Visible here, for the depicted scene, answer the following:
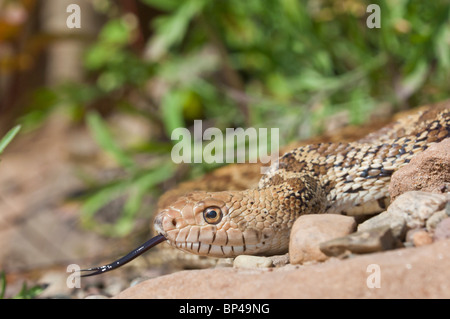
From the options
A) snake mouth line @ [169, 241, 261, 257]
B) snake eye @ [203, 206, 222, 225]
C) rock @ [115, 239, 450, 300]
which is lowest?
rock @ [115, 239, 450, 300]

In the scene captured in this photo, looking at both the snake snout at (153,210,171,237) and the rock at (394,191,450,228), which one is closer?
the rock at (394,191,450,228)

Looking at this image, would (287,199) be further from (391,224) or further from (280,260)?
(391,224)

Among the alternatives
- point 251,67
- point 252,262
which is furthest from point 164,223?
point 251,67

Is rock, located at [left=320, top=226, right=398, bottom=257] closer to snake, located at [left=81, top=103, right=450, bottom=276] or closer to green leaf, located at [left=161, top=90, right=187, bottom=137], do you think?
snake, located at [left=81, top=103, right=450, bottom=276]

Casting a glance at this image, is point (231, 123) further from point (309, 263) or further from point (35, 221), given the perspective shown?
point (309, 263)

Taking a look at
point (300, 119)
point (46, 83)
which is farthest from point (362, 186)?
point (46, 83)

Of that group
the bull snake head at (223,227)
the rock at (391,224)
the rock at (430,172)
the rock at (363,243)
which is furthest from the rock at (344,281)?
the rock at (430,172)

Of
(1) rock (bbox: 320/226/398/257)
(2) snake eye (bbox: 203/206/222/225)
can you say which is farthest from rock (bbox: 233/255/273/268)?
(1) rock (bbox: 320/226/398/257)
